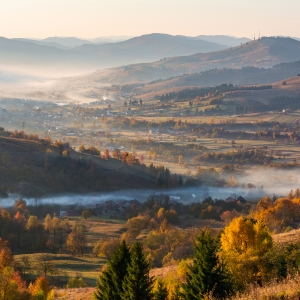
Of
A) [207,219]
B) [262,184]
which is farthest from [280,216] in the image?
[262,184]

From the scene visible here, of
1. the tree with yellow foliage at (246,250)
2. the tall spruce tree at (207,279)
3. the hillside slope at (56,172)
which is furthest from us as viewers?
the hillside slope at (56,172)

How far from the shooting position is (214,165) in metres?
148

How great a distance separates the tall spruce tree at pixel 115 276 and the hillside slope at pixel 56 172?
251ft

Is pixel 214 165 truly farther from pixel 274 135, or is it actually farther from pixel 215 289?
pixel 215 289

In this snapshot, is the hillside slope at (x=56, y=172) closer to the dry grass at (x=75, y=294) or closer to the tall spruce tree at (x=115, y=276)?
the dry grass at (x=75, y=294)

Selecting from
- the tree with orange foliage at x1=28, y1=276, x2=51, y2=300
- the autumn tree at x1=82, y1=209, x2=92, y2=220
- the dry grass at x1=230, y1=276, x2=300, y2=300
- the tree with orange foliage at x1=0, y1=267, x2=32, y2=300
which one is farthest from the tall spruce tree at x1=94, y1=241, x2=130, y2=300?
the autumn tree at x1=82, y1=209, x2=92, y2=220

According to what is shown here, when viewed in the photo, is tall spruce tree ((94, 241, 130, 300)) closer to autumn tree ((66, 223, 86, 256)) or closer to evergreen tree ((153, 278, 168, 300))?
evergreen tree ((153, 278, 168, 300))

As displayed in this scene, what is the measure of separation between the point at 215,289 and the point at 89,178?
94095mm

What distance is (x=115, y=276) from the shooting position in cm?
2358

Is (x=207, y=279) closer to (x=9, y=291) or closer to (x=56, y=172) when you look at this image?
(x=9, y=291)

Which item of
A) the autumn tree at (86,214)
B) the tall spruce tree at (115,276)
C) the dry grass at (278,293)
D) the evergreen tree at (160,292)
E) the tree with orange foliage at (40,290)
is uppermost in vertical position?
the dry grass at (278,293)

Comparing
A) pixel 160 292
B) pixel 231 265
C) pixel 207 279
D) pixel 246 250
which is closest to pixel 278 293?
pixel 207 279

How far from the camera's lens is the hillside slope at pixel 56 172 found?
4072 inches

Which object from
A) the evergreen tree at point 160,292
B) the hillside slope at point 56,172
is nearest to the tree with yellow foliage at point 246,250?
the evergreen tree at point 160,292
